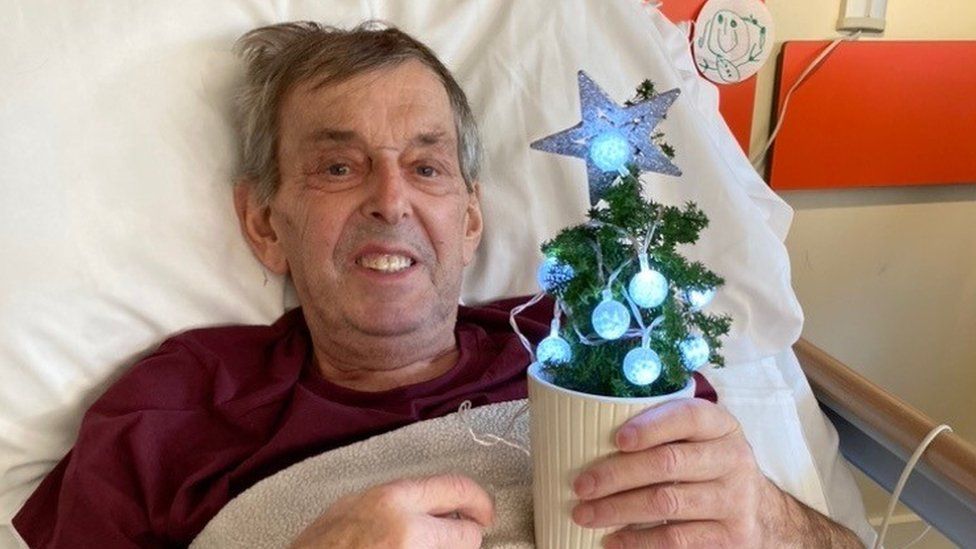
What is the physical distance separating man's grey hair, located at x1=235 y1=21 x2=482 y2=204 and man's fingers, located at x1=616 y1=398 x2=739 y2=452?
0.55m

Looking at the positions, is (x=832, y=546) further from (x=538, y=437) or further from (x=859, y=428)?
(x=538, y=437)

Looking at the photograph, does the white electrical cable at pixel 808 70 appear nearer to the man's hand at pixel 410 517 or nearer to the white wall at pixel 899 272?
the white wall at pixel 899 272

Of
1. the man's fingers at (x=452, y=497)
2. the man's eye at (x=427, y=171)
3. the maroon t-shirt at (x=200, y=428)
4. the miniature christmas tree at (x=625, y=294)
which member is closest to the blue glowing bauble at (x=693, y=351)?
the miniature christmas tree at (x=625, y=294)

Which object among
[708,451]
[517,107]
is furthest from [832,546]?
[517,107]

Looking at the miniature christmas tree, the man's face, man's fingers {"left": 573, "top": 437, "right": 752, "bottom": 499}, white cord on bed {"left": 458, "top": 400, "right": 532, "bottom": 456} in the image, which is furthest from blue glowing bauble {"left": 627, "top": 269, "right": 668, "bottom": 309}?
the man's face

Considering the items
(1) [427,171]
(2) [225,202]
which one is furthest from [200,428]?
(1) [427,171]

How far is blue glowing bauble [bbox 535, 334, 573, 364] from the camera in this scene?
0.60 meters

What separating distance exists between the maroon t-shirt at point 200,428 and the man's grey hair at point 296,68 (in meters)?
0.23

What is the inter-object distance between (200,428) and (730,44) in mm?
1009

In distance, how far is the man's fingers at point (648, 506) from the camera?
0.63 m

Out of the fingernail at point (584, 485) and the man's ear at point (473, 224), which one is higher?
the fingernail at point (584, 485)

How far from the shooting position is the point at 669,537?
65 centimetres

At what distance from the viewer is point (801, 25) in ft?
4.65

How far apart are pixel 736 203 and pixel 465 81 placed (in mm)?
420
